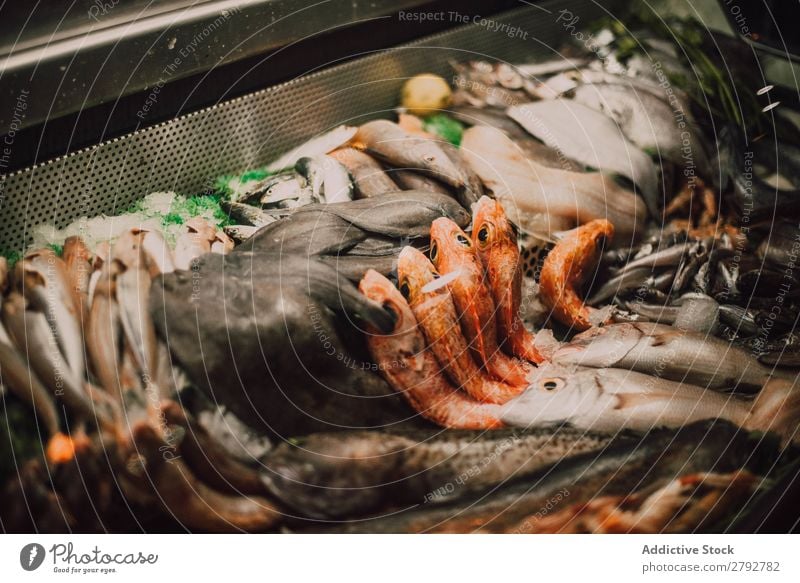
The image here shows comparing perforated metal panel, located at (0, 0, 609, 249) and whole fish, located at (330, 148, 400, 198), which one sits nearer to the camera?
perforated metal panel, located at (0, 0, 609, 249)

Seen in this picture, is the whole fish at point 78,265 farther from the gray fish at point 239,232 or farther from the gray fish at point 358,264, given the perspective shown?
the gray fish at point 358,264

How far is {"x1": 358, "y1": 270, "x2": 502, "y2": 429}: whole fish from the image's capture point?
1.98m

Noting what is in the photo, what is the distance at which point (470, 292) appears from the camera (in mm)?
2053

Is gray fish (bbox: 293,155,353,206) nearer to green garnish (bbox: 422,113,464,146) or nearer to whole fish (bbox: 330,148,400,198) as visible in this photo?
whole fish (bbox: 330,148,400,198)

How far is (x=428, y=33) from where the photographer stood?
7.37ft

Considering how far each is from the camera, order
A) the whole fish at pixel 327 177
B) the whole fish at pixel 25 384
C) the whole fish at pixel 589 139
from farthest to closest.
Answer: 1. the whole fish at pixel 589 139
2. the whole fish at pixel 327 177
3. the whole fish at pixel 25 384

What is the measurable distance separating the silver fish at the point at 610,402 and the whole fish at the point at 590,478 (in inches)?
1.5

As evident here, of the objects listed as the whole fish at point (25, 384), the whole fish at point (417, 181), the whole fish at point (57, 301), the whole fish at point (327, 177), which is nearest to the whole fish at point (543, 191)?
the whole fish at point (417, 181)

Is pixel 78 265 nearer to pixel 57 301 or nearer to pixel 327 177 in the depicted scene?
pixel 57 301

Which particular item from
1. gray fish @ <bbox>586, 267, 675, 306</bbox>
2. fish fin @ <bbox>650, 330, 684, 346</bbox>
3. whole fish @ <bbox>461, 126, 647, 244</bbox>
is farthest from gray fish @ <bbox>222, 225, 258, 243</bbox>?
fish fin @ <bbox>650, 330, 684, 346</bbox>

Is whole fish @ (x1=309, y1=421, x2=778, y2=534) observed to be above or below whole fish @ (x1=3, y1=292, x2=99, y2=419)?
below

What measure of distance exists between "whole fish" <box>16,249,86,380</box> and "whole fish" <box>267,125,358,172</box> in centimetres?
56

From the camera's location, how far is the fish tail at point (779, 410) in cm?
222
